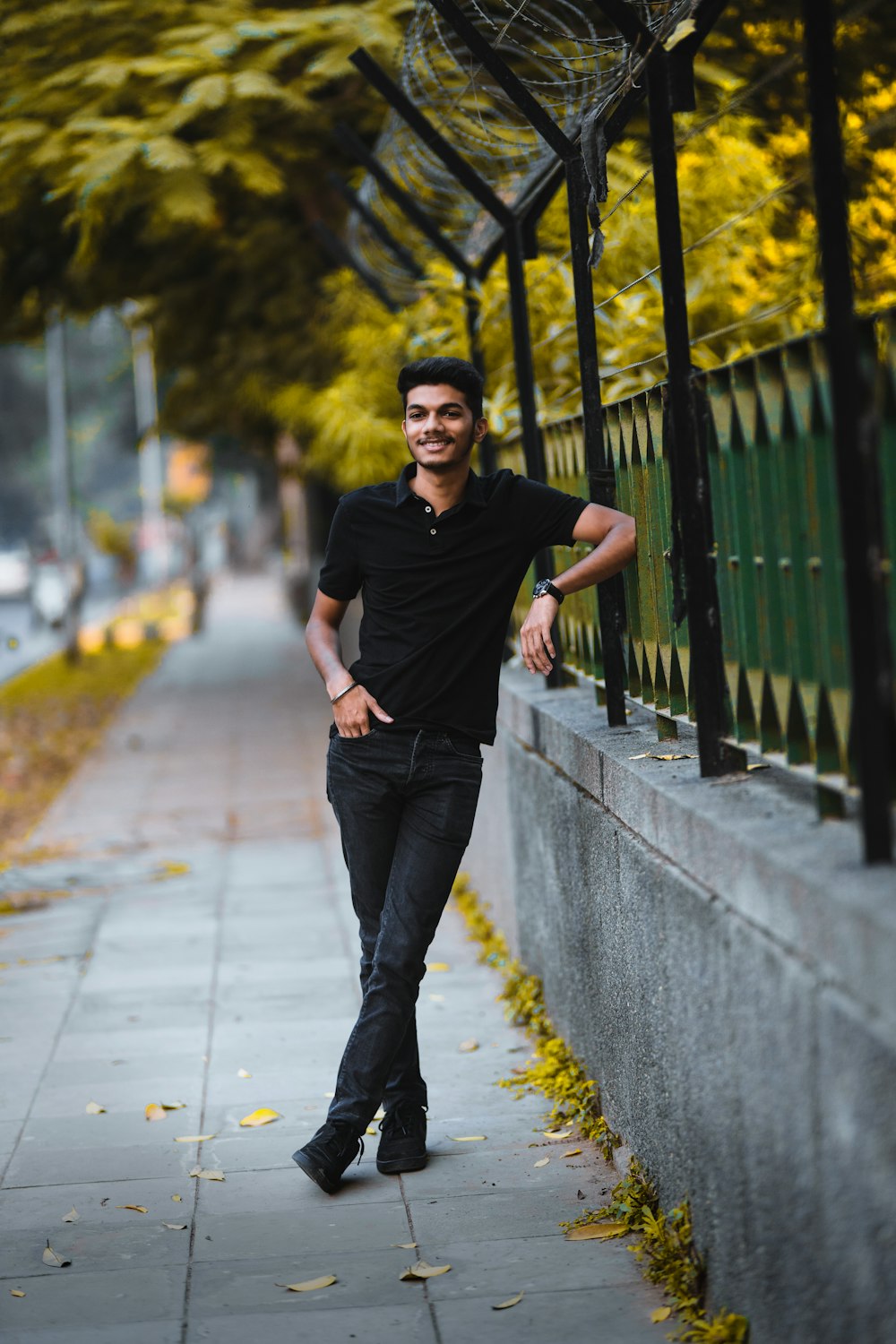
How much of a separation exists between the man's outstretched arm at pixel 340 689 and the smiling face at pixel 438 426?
1.50 ft

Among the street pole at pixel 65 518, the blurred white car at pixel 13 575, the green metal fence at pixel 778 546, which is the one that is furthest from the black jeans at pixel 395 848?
the blurred white car at pixel 13 575

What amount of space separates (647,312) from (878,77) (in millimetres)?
1642

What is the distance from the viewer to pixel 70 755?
15883 millimetres

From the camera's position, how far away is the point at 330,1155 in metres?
4.50

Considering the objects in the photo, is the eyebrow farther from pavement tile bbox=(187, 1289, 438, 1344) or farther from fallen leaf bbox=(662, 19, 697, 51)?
pavement tile bbox=(187, 1289, 438, 1344)

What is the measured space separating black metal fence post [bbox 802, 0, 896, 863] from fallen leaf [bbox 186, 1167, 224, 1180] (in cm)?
252

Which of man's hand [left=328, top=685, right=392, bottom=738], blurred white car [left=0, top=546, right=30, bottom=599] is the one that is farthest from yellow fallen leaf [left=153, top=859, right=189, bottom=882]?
blurred white car [left=0, top=546, right=30, bottom=599]

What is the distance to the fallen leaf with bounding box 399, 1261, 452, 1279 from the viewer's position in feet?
12.9

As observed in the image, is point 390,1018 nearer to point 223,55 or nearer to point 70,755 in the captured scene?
point 223,55

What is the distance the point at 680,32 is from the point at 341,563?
4.98ft

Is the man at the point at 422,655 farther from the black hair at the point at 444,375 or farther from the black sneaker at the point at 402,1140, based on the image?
the black sneaker at the point at 402,1140

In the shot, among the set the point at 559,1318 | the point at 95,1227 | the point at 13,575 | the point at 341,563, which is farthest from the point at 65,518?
the point at 559,1318

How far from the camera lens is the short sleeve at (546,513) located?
4.53 metres

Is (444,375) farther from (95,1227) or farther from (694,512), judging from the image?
(95,1227)
